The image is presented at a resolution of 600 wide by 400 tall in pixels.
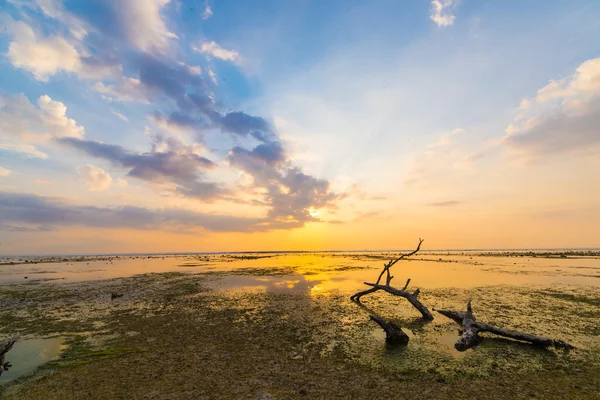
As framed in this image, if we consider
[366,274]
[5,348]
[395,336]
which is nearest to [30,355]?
[5,348]

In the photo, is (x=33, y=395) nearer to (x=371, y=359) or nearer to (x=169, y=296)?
(x=371, y=359)

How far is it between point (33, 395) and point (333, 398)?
29.2 ft

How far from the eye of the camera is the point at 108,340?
1288cm

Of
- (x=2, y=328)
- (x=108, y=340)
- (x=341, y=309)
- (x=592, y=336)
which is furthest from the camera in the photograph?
(x=341, y=309)

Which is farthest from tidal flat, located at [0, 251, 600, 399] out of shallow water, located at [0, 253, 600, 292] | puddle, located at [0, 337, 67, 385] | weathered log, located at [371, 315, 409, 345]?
shallow water, located at [0, 253, 600, 292]

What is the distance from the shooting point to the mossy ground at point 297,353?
8102 millimetres

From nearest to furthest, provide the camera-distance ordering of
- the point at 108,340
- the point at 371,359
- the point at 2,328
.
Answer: the point at 371,359 < the point at 108,340 < the point at 2,328

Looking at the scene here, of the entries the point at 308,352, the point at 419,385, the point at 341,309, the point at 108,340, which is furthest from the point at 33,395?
→ the point at 341,309

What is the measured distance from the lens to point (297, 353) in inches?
429

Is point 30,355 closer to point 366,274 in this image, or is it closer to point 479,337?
point 479,337

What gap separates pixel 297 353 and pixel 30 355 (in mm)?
11137

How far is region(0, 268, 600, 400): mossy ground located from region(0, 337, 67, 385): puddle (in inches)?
20.1

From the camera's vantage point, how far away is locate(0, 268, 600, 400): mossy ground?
8102mm

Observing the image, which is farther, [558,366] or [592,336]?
[592,336]
